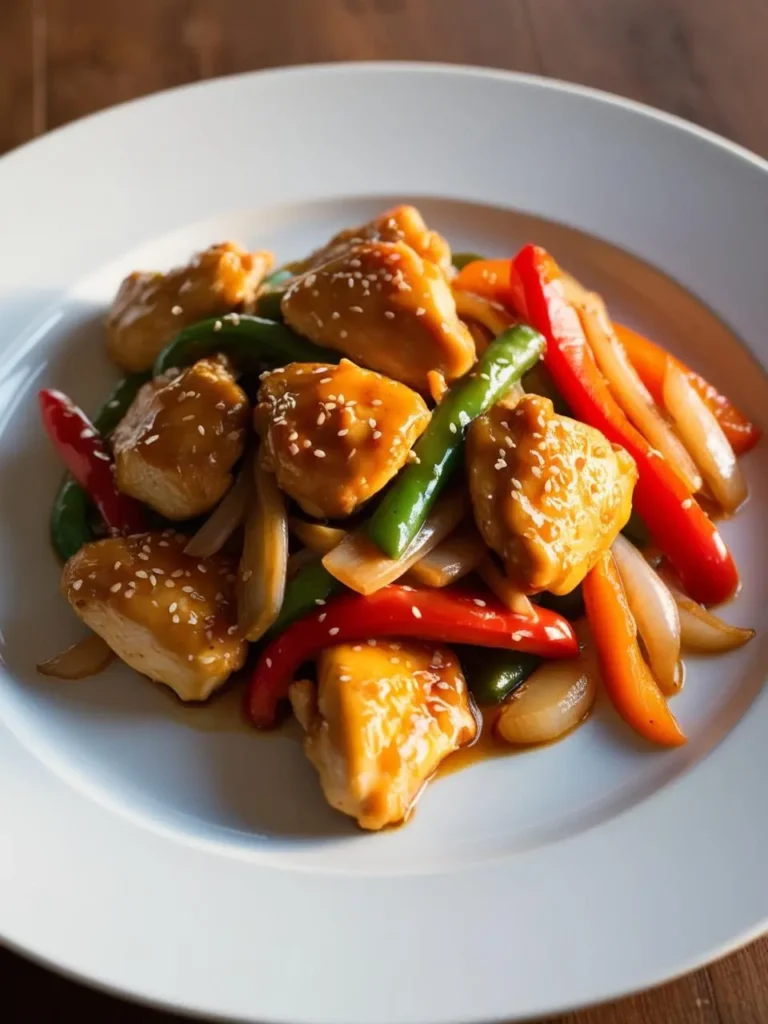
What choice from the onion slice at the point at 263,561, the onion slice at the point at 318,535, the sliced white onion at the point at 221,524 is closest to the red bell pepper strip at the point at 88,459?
the sliced white onion at the point at 221,524

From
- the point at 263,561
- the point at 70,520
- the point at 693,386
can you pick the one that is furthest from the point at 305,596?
the point at 693,386

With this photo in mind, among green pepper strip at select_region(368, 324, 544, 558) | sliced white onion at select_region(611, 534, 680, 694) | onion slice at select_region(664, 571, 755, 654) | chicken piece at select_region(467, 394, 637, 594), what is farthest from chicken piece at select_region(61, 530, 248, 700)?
onion slice at select_region(664, 571, 755, 654)

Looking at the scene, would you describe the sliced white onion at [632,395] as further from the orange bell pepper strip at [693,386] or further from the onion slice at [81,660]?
the onion slice at [81,660]

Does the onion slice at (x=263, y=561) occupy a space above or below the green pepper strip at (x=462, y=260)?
below

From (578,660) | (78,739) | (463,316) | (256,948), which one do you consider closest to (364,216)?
(463,316)

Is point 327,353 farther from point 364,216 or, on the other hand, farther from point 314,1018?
point 314,1018
